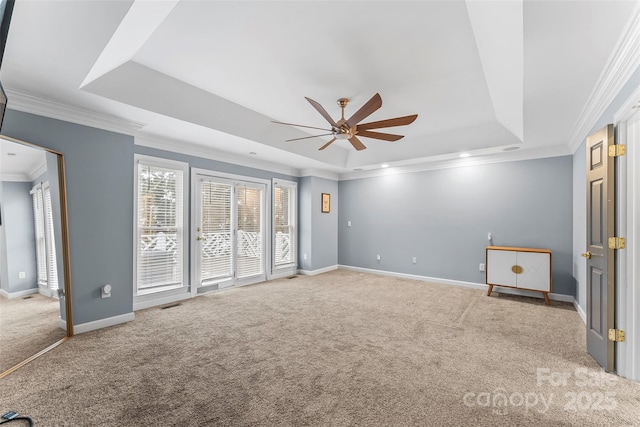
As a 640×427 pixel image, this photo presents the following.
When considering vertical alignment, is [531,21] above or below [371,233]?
above

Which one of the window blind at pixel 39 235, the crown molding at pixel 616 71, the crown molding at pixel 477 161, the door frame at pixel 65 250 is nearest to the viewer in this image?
the crown molding at pixel 616 71

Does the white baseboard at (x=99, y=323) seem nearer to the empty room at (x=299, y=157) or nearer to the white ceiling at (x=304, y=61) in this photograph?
the empty room at (x=299, y=157)

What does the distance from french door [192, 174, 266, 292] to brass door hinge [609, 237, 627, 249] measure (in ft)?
16.0

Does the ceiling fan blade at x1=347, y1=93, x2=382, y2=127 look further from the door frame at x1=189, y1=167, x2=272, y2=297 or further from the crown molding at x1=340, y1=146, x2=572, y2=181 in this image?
the crown molding at x1=340, y1=146, x2=572, y2=181

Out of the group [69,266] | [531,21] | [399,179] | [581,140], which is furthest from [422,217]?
[69,266]

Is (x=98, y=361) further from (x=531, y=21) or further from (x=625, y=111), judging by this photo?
(x=625, y=111)

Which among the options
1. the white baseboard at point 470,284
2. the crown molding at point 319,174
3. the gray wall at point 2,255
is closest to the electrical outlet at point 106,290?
the gray wall at point 2,255

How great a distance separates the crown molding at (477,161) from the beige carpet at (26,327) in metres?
5.68

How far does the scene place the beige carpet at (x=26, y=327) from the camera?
242cm

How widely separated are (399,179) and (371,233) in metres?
1.37

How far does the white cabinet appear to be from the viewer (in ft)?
14.1

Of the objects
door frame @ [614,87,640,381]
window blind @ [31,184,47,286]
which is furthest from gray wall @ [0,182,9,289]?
door frame @ [614,87,640,381]

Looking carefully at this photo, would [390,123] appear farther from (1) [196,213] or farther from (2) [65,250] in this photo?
(2) [65,250]

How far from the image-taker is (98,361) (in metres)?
2.54
